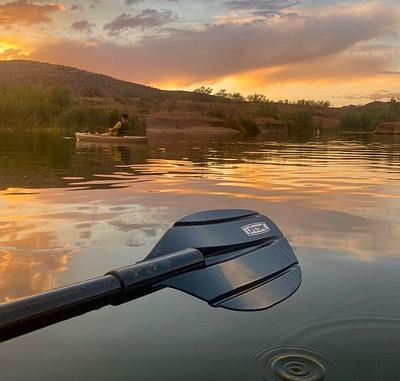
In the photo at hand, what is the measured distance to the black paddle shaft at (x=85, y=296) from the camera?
261 centimetres

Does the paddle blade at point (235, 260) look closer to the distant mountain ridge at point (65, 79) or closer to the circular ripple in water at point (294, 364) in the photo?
the circular ripple in water at point (294, 364)

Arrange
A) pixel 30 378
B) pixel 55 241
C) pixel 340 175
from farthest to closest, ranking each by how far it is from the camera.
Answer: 1. pixel 340 175
2. pixel 55 241
3. pixel 30 378

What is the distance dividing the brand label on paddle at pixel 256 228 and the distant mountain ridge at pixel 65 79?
285 feet

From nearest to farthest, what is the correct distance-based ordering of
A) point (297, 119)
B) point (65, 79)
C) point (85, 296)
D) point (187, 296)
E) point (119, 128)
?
point (85, 296) < point (187, 296) < point (119, 128) < point (297, 119) < point (65, 79)

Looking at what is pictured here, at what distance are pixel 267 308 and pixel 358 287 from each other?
41.4 inches

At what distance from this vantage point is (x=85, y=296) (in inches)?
116

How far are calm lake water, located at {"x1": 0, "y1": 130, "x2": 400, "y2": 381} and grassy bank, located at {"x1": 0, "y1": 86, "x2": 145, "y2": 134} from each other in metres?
27.6

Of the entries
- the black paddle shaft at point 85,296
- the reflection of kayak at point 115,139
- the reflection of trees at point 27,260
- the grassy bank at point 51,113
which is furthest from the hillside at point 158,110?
the black paddle shaft at point 85,296

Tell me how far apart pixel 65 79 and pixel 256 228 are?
344 feet

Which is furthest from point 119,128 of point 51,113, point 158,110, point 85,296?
point 158,110

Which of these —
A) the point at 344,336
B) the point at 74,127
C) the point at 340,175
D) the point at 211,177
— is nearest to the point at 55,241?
the point at 344,336

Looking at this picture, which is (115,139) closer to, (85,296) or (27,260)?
(27,260)

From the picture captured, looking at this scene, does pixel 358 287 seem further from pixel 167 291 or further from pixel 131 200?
pixel 131 200

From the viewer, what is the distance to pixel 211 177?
1243 cm
